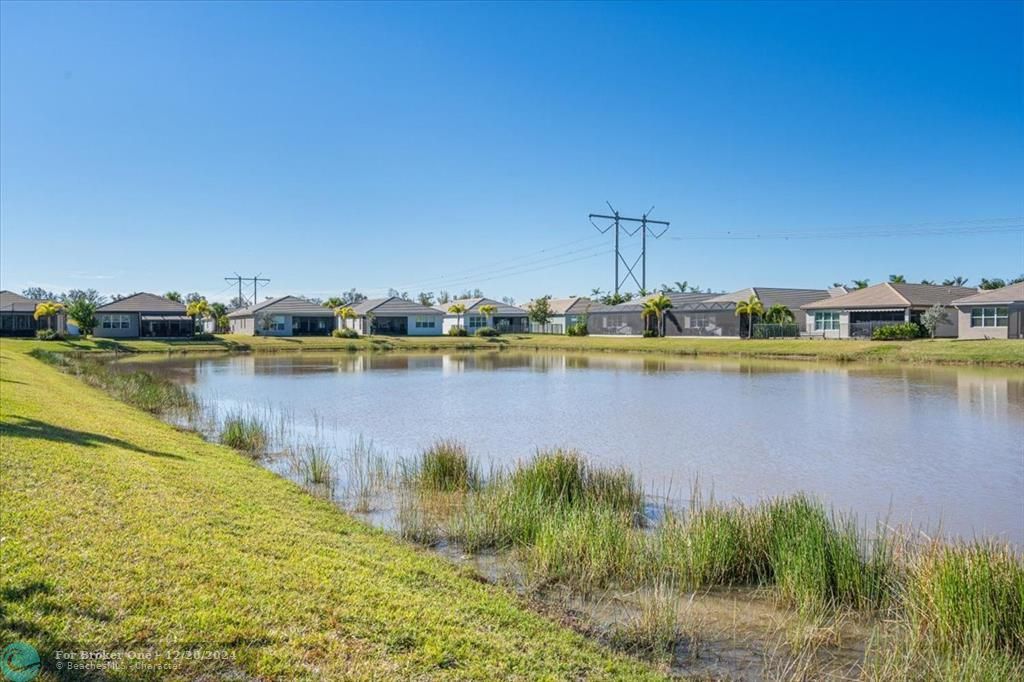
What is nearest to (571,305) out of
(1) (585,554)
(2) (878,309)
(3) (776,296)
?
(3) (776,296)

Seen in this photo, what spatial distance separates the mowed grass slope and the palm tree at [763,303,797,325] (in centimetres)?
5822

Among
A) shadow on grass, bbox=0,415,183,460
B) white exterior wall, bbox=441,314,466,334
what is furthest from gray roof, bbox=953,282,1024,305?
white exterior wall, bbox=441,314,466,334

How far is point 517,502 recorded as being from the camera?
9344mm

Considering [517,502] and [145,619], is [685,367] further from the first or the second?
[145,619]

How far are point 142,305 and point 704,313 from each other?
52.4 meters

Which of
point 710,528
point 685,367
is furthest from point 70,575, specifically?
point 685,367

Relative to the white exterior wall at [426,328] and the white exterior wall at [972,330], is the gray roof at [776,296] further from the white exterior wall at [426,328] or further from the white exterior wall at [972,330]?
the white exterior wall at [426,328]

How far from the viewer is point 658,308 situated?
225ft

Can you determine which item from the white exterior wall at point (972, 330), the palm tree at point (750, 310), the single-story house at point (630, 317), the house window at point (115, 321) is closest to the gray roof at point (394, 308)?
the single-story house at point (630, 317)

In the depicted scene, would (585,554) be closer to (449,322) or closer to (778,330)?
(778,330)

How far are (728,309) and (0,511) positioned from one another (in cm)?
6391

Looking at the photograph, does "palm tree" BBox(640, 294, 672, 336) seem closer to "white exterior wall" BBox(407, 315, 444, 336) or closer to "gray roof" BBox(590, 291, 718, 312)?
"gray roof" BBox(590, 291, 718, 312)

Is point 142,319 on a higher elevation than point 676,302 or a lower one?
lower

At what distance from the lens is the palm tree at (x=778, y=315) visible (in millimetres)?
61263
